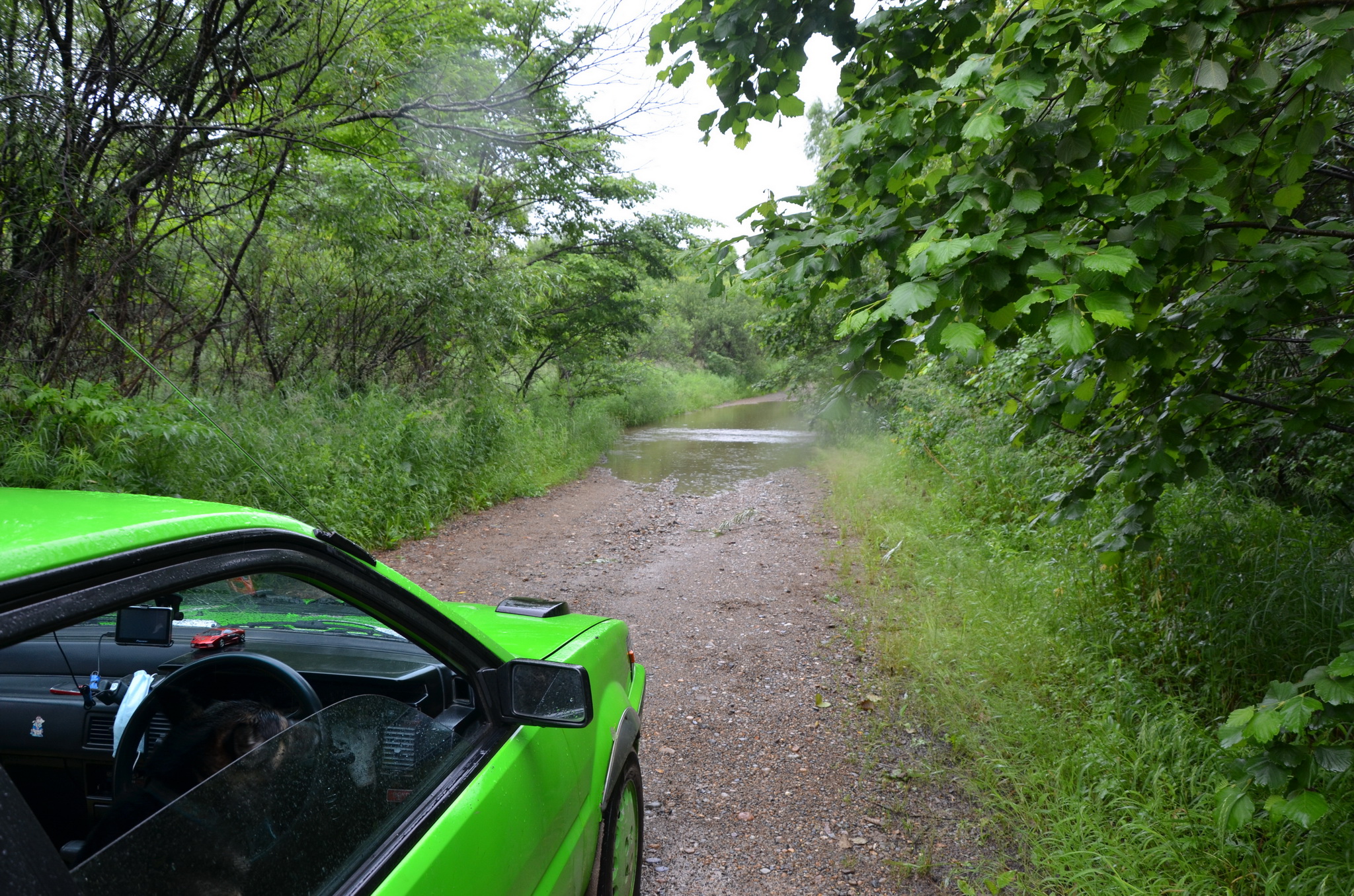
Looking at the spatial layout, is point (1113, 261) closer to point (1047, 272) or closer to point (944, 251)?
point (1047, 272)

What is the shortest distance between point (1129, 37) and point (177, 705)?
9.25ft

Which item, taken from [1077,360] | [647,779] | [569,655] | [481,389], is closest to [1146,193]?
[1077,360]

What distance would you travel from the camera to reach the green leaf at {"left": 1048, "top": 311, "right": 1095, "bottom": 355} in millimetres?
1785

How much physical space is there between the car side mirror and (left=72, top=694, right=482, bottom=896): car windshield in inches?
6.1

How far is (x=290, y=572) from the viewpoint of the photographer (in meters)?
1.33

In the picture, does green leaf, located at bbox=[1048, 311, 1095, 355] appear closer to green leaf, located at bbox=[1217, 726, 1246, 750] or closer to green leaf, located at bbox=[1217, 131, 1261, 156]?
green leaf, located at bbox=[1217, 131, 1261, 156]

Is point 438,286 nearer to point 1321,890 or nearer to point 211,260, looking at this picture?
point 211,260

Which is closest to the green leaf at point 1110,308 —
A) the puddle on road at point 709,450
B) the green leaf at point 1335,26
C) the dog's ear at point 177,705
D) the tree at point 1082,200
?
the tree at point 1082,200

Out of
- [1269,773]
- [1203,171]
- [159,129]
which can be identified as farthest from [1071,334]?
[159,129]

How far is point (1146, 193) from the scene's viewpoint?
6.75 feet

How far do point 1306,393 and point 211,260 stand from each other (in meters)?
9.92

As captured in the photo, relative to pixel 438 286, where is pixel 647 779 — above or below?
below

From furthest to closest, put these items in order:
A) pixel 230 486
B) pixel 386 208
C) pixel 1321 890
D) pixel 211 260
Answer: pixel 386 208 → pixel 211 260 → pixel 230 486 → pixel 1321 890

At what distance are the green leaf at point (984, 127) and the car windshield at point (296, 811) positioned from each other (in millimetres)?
2103
